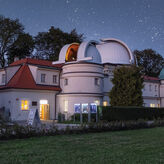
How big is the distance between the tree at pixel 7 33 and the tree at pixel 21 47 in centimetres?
72

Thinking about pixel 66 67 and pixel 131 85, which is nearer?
pixel 131 85

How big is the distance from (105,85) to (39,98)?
31.7 ft

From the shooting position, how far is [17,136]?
13414 mm

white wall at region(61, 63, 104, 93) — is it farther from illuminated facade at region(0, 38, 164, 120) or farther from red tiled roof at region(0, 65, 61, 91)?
red tiled roof at region(0, 65, 61, 91)

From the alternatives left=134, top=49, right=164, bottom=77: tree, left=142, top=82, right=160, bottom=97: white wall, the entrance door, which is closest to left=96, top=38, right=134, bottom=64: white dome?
left=142, top=82, right=160, bottom=97: white wall

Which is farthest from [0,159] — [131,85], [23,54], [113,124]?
[23,54]

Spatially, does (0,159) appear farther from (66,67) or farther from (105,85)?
(105,85)

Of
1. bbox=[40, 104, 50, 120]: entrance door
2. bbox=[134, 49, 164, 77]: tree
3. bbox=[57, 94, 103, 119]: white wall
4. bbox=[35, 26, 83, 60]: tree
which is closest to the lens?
bbox=[57, 94, 103, 119]: white wall

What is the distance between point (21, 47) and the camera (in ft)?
150

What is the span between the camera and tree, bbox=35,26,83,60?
47.9 metres

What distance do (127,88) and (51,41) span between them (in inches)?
974

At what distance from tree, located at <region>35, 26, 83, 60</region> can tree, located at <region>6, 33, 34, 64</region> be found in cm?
231

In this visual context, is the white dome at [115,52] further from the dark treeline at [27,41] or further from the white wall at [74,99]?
the dark treeline at [27,41]

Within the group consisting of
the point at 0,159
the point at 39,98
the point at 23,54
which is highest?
the point at 23,54
